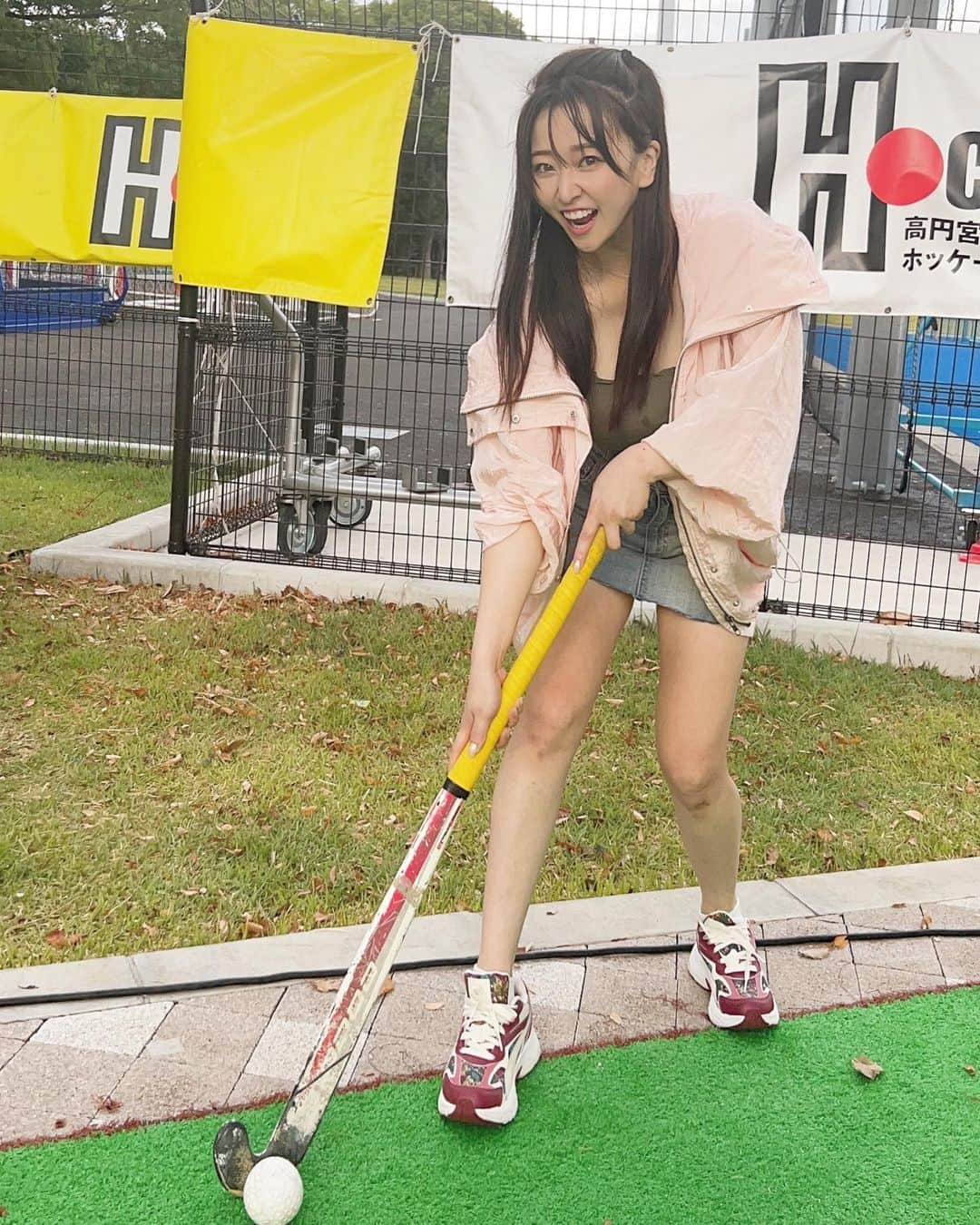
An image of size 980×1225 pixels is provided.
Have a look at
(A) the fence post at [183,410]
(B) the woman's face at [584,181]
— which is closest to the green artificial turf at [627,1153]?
(B) the woman's face at [584,181]

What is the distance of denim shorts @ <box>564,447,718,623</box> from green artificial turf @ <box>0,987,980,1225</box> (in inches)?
33.2

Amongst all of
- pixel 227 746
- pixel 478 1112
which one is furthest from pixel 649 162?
pixel 227 746

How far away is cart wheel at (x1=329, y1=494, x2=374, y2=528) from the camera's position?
659 cm

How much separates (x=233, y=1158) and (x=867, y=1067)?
3.81 feet

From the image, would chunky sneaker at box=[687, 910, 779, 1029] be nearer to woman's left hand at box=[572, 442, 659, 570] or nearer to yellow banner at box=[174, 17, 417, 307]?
woman's left hand at box=[572, 442, 659, 570]

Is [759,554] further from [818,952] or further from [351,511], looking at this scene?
[351,511]

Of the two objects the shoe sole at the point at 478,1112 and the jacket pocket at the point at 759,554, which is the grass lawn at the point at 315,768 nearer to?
the shoe sole at the point at 478,1112

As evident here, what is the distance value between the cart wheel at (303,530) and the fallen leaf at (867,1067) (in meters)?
3.89

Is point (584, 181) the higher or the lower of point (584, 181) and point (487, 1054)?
the higher

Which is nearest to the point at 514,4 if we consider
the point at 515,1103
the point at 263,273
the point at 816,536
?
the point at 263,273

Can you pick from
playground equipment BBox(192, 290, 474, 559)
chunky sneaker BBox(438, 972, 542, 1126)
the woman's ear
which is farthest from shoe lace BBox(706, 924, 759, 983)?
playground equipment BBox(192, 290, 474, 559)

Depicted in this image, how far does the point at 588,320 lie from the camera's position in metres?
2.31

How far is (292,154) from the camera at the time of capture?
511cm

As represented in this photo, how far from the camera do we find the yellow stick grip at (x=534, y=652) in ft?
7.18
